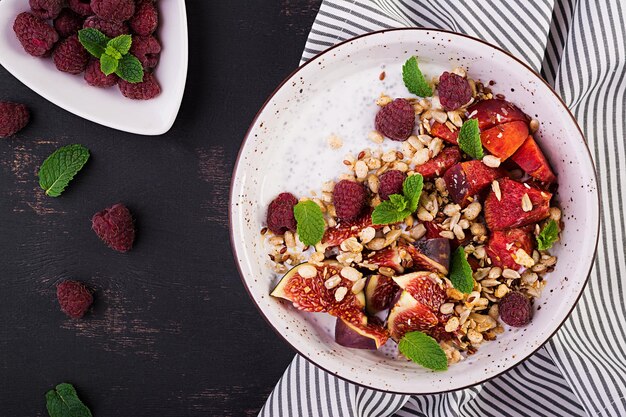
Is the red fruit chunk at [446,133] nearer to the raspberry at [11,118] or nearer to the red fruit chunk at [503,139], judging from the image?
the red fruit chunk at [503,139]

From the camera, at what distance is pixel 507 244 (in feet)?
5.16

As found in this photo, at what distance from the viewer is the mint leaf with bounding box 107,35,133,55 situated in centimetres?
176

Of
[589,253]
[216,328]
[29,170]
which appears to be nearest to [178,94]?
[29,170]

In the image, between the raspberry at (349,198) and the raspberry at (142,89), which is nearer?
the raspberry at (349,198)

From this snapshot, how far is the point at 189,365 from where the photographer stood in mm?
1966

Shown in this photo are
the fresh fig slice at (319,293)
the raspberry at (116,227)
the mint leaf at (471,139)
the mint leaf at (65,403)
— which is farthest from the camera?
the mint leaf at (65,403)

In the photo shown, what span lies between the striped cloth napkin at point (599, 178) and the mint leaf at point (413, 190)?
41 centimetres

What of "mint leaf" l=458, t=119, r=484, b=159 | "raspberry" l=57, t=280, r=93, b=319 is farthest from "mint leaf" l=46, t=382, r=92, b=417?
"mint leaf" l=458, t=119, r=484, b=159

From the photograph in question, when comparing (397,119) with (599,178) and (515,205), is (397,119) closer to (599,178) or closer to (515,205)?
(515,205)

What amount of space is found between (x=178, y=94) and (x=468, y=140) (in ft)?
2.58

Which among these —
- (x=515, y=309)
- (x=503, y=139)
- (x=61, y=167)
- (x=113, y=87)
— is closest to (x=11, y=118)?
(x=61, y=167)

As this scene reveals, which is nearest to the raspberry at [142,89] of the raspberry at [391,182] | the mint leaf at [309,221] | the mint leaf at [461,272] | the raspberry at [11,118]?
the raspberry at [11,118]

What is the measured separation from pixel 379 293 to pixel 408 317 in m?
0.10

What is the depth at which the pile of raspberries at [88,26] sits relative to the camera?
1765mm
